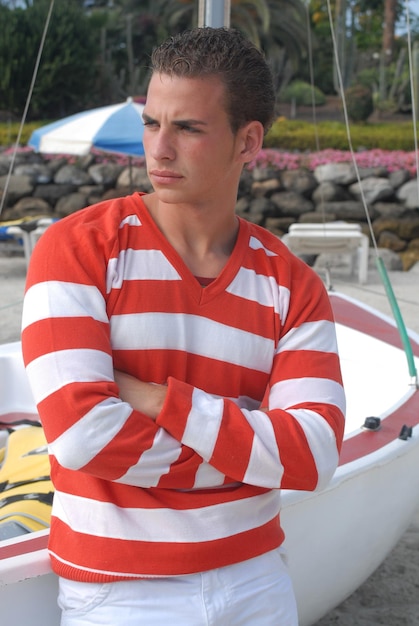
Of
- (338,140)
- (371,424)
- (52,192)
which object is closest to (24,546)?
(371,424)

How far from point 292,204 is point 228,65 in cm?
1080

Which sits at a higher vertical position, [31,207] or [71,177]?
[71,177]

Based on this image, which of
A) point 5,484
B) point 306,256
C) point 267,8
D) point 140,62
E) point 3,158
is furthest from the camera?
point 140,62

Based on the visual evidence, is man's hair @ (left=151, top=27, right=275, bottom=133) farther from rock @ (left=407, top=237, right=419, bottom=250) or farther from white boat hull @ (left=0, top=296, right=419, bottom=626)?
rock @ (left=407, top=237, right=419, bottom=250)

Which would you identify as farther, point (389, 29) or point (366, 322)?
point (389, 29)

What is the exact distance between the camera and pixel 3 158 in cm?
1291

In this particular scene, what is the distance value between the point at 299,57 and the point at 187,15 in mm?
2690

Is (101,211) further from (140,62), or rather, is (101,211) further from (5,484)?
(140,62)

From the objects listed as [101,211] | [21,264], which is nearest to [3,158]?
[21,264]

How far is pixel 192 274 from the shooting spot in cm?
126

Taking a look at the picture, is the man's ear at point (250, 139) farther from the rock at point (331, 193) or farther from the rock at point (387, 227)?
the rock at point (331, 193)

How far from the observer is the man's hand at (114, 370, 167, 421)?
3.86ft

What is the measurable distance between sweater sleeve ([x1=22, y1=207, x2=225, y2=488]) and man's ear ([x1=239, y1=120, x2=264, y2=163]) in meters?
0.31

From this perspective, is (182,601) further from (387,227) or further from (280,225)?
(280,225)
